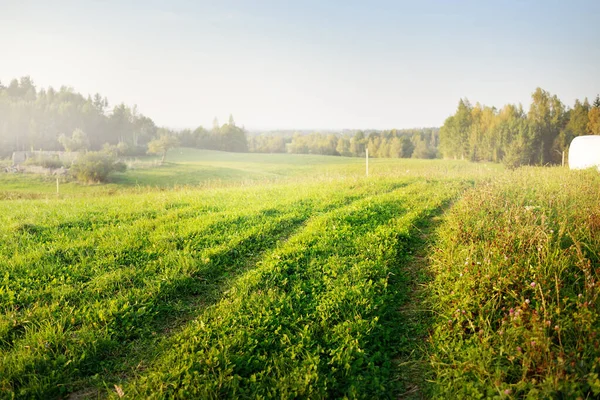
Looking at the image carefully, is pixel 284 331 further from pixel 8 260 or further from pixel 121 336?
pixel 8 260

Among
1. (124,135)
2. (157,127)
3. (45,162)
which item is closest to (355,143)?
(157,127)

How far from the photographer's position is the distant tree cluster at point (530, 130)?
117 feet

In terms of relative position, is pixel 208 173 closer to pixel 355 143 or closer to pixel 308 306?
pixel 308 306

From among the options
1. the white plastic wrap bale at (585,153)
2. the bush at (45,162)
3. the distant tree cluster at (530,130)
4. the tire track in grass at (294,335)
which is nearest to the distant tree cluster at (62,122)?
the bush at (45,162)

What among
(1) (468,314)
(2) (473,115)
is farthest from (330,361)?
(2) (473,115)

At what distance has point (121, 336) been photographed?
4.71 meters

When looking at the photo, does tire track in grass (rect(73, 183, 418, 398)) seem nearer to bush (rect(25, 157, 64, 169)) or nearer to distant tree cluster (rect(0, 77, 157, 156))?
bush (rect(25, 157, 64, 169))

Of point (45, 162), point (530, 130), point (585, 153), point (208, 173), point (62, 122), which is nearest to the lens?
point (585, 153)

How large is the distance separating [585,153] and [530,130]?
2174 centimetres

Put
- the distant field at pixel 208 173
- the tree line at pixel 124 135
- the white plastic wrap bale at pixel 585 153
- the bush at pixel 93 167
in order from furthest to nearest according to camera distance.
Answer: the tree line at pixel 124 135 → the bush at pixel 93 167 → the distant field at pixel 208 173 → the white plastic wrap bale at pixel 585 153

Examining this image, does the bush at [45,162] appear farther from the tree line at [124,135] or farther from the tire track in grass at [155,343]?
the tire track in grass at [155,343]

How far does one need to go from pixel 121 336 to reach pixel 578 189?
1122cm

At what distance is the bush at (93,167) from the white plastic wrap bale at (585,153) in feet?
93.5

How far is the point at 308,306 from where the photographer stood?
205 inches
